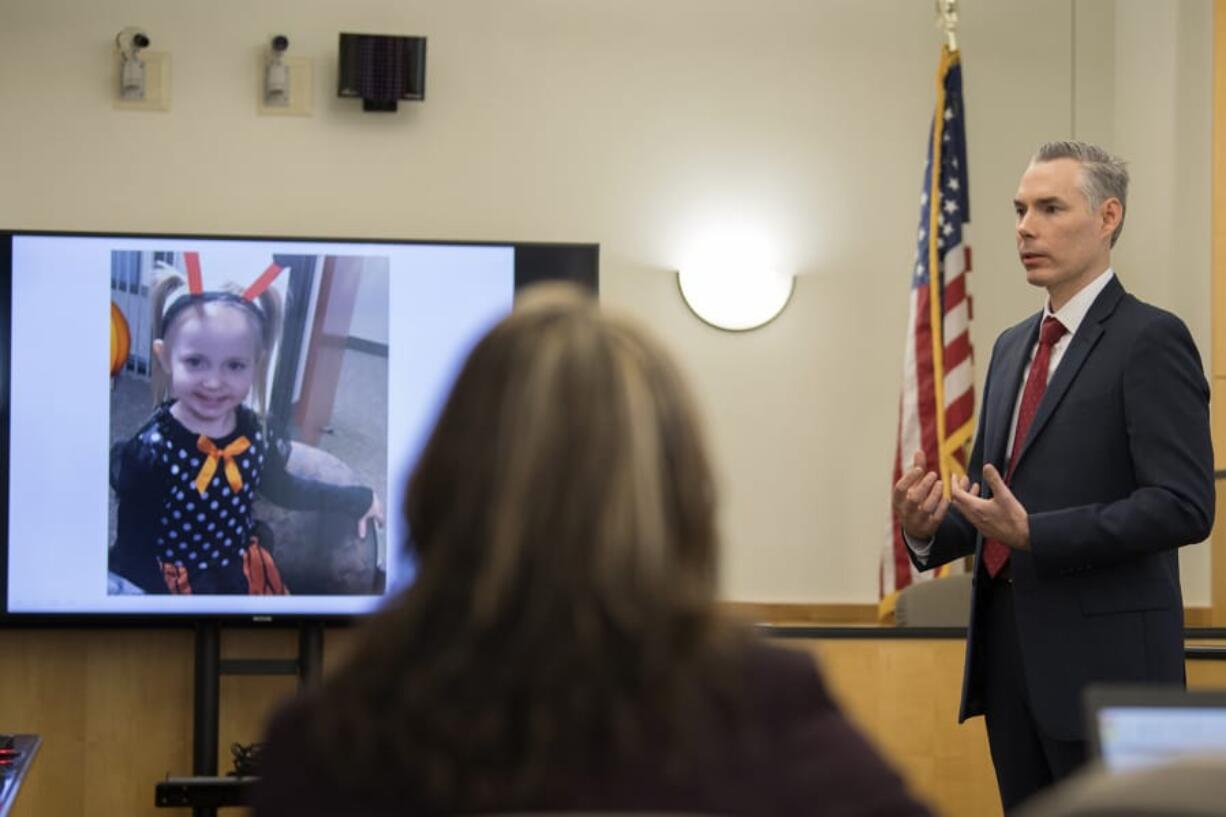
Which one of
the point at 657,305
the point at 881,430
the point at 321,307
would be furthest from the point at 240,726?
the point at 881,430

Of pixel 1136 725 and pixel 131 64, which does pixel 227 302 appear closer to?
pixel 131 64

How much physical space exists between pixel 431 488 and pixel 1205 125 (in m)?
4.86

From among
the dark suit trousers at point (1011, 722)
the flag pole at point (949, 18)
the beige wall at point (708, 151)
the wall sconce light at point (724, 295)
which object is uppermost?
the flag pole at point (949, 18)

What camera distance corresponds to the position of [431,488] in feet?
4.25

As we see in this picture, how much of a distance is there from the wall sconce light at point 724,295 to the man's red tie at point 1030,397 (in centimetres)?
273

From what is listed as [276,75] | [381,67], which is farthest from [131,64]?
[381,67]

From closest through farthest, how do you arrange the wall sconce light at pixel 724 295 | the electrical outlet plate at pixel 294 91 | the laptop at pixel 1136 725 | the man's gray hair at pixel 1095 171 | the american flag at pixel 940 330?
1. the laptop at pixel 1136 725
2. the man's gray hair at pixel 1095 171
3. the american flag at pixel 940 330
4. the electrical outlet plate at pixel 294 91
5. the wall sconce light at pixel 724 295

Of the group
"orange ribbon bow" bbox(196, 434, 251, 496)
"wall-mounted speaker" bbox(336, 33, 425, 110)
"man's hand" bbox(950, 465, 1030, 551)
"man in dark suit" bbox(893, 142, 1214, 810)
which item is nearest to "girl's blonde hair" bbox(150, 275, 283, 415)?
"orange ribbon bow" bbox(196, 434, 251, 496)

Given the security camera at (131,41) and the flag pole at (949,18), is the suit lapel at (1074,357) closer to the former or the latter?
the flag pole at (949,18)

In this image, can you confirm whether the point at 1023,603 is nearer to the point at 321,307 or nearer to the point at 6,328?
the point at 321,307

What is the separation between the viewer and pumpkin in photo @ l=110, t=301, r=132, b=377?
17.3 feet

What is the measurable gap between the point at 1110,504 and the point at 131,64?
383cm

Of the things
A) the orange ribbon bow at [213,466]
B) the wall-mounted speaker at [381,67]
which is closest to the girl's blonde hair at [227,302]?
the orange ribbon bow at [213,466]

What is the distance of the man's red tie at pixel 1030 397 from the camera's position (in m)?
3.22
